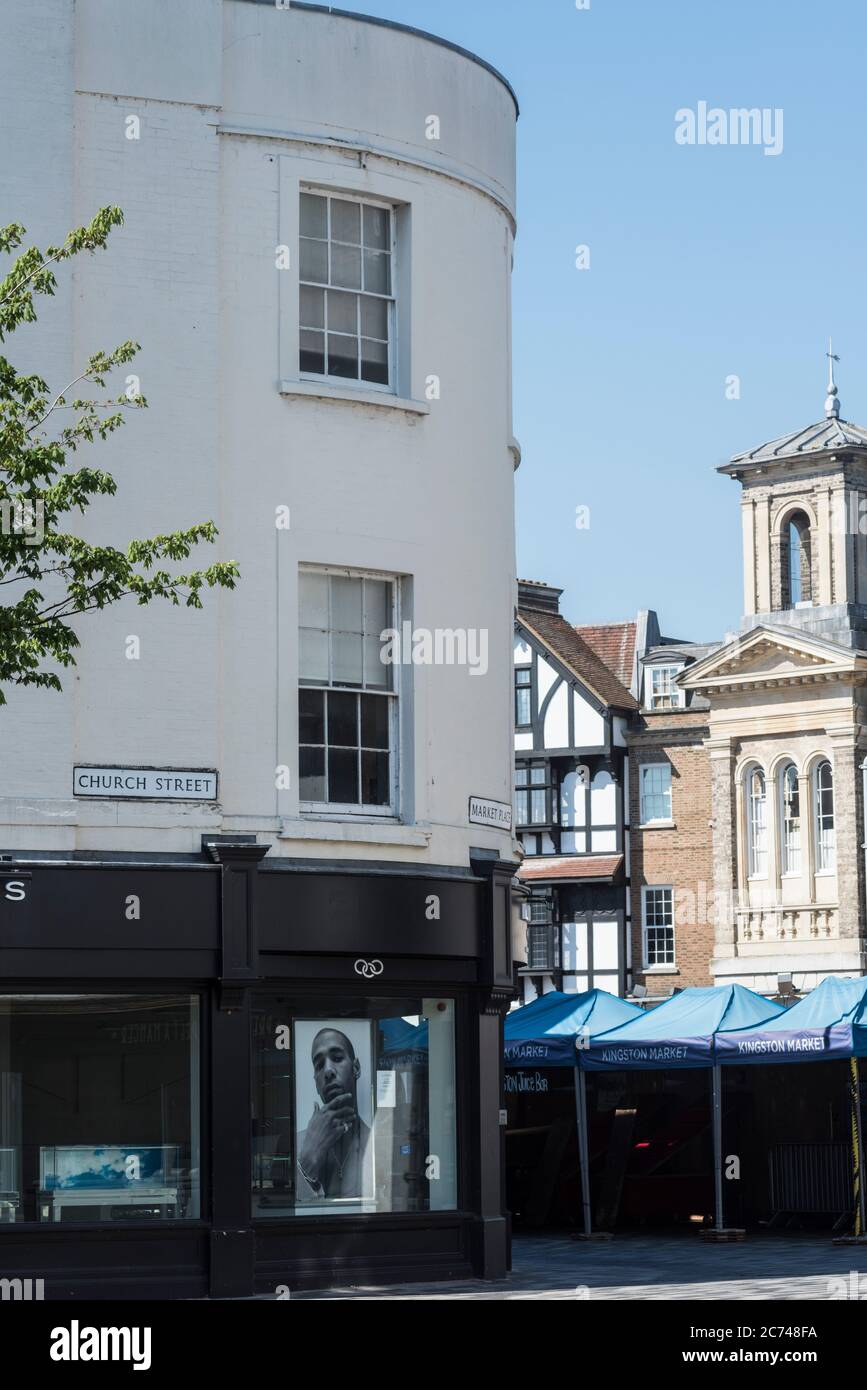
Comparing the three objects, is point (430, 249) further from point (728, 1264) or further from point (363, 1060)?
point (728, 1264)

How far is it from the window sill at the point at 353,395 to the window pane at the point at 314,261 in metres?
0.96

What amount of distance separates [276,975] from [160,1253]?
7.89ft

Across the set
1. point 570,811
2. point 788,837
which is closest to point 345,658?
point 788,837

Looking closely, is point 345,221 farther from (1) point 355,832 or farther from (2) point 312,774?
(1) point 355,832

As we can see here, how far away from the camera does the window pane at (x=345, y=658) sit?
62.7ft

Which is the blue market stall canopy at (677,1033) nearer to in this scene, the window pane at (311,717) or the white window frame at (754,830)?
the window pane at (311,717)

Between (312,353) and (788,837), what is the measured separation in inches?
1382

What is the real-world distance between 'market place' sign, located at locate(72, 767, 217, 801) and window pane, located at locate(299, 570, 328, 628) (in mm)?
1770

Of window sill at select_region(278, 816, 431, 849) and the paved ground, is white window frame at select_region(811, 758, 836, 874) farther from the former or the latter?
window sill at select_region(278, 816, 431, 849)

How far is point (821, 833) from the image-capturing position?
2044 inches

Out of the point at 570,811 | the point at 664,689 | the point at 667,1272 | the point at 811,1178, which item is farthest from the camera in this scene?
the point at 664,689

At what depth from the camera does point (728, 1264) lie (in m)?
22.1

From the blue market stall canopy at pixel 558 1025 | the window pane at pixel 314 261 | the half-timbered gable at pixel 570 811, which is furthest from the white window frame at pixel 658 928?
the window pane at pixel 314 261
